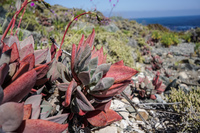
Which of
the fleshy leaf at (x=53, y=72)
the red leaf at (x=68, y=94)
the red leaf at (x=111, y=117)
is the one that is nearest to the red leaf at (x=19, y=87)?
the red leaf at (x=68, y=94)

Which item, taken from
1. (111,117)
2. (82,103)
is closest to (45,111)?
(82,103)

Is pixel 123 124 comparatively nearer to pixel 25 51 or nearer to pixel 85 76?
pixel 85 76

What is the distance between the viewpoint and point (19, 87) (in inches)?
24.1

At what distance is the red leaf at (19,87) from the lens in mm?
599

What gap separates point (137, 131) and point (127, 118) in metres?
0.16

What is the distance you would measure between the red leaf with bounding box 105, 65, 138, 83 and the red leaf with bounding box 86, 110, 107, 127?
27 centimetres

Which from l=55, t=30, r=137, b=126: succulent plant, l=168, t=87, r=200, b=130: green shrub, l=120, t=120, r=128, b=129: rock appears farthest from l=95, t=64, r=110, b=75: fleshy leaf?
l=168, t=87, r=200, b=130: green shrub

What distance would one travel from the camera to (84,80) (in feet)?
2.88

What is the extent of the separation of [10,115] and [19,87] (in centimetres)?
12

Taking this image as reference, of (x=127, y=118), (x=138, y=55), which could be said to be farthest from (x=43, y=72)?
(x=138, y=55)

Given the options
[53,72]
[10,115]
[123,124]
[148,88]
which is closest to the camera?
[10,115]

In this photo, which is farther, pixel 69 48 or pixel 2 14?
pixel 2 14

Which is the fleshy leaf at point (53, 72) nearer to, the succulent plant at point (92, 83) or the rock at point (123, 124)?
the succulent plant at point (92, 83)

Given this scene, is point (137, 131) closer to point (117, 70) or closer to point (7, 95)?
point (117, 70)
